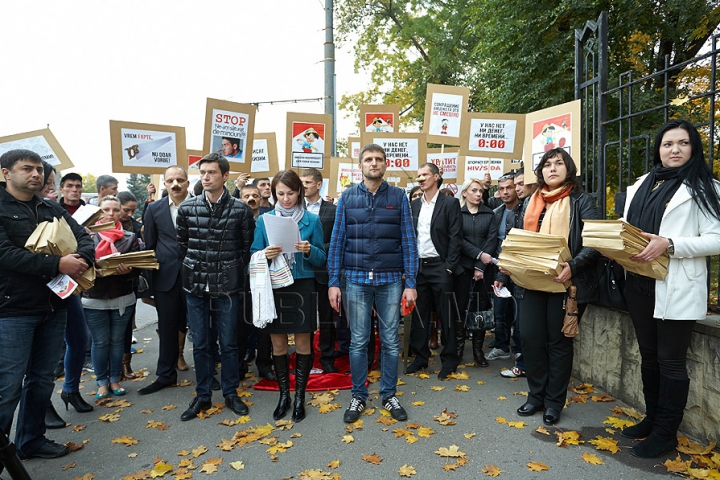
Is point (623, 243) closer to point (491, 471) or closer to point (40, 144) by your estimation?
point (491, 471)

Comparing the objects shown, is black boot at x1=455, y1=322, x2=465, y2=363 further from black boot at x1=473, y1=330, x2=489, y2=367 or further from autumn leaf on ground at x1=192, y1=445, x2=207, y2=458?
autumn leaf on ground at x1=192, y1=445, x2=207, y2=458

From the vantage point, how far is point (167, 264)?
4.89 m

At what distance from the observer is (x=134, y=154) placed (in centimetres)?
626

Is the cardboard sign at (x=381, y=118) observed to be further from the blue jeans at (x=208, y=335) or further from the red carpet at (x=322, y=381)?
the blue jeans at (x=208, y=335)

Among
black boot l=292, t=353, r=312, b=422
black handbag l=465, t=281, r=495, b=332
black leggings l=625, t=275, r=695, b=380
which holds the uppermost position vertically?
black leggings l=625, t=275, r=695, b=380

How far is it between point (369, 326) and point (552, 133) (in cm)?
304

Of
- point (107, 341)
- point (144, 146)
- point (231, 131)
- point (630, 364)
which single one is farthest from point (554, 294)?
point (144, 146)

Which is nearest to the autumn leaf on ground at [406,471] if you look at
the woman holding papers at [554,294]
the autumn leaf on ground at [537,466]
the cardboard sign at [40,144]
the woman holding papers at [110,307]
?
the autumn leaf on ground at [537,466]

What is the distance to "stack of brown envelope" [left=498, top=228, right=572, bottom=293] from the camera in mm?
3713

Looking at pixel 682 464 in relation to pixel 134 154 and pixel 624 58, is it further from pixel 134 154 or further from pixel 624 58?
pixel 624 58

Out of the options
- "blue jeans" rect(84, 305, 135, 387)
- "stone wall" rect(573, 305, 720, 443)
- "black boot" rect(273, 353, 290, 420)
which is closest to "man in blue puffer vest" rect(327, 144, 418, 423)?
"black boot" rect(273, 353, 290, 420)

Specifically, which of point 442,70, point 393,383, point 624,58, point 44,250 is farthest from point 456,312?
point 442,70

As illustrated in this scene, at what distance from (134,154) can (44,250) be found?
330cm

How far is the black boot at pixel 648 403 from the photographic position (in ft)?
11.6
